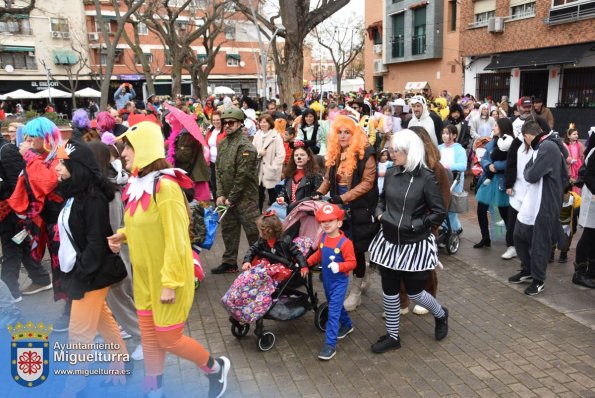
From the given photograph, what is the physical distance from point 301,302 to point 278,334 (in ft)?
1.28

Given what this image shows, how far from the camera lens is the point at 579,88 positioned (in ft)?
71.5

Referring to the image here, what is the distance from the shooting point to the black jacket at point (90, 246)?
139 inches

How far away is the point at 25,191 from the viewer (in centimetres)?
516

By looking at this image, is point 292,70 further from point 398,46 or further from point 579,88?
point 398,46

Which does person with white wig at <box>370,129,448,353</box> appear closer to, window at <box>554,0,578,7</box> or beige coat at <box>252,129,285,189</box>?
beige coat at <box>252,129,285,189</box>

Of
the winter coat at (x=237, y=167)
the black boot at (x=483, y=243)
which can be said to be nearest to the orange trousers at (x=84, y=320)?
the winter coat at (x=237, y=167)

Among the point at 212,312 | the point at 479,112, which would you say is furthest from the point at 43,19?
the point at 212,312

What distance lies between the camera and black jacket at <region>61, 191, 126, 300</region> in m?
3.53

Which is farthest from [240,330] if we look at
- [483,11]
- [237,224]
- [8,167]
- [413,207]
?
[483,11]

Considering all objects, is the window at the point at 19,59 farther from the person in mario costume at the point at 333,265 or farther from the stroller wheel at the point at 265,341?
the person in mario costume at the point at 333,265

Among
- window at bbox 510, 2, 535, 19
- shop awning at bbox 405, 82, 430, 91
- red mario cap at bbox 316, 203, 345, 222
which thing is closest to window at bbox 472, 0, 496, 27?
window at bbox 510, 2, 535, 19

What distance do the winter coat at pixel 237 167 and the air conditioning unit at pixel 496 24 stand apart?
2420 cm

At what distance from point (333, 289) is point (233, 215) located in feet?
7.76

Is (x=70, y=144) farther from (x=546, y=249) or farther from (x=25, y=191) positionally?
(x=546, y=249)
